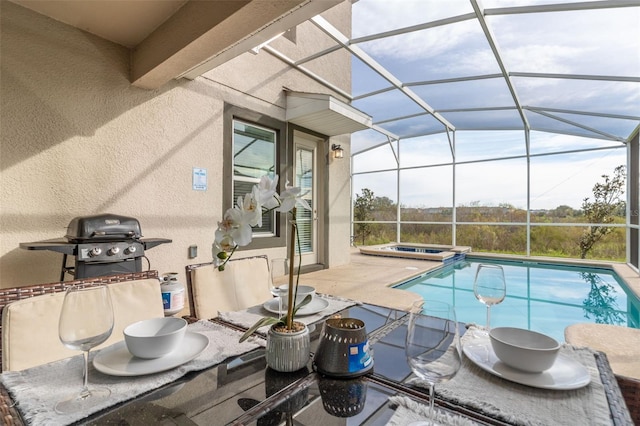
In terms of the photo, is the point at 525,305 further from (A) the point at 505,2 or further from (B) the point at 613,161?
(B) the point at 613,161

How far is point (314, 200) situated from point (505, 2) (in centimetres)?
390

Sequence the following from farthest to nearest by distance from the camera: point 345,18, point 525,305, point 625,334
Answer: point 345,18 → point 525,305 → point 625,334

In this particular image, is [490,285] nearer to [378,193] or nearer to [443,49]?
[443,49]

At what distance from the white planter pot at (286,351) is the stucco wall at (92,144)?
9.24 feet

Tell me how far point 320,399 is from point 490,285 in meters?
0.87

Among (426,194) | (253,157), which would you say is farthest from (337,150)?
(426,194)

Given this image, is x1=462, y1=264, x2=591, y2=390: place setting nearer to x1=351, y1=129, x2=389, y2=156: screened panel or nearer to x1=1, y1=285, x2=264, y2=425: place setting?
x1=1, y1=285, x2=264, y2=425: place setting

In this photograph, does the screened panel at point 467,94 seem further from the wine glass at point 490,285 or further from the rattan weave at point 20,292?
the rattan weave at point 20,292

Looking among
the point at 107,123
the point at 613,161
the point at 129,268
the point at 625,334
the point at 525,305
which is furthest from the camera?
the point at 613,161

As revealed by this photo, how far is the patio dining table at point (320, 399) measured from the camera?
2.25 ft

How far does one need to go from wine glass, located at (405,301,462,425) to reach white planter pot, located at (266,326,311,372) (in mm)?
325

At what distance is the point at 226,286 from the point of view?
5.73 feet

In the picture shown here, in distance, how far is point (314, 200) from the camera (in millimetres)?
5977

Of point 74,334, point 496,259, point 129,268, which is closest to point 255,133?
point 129,268
